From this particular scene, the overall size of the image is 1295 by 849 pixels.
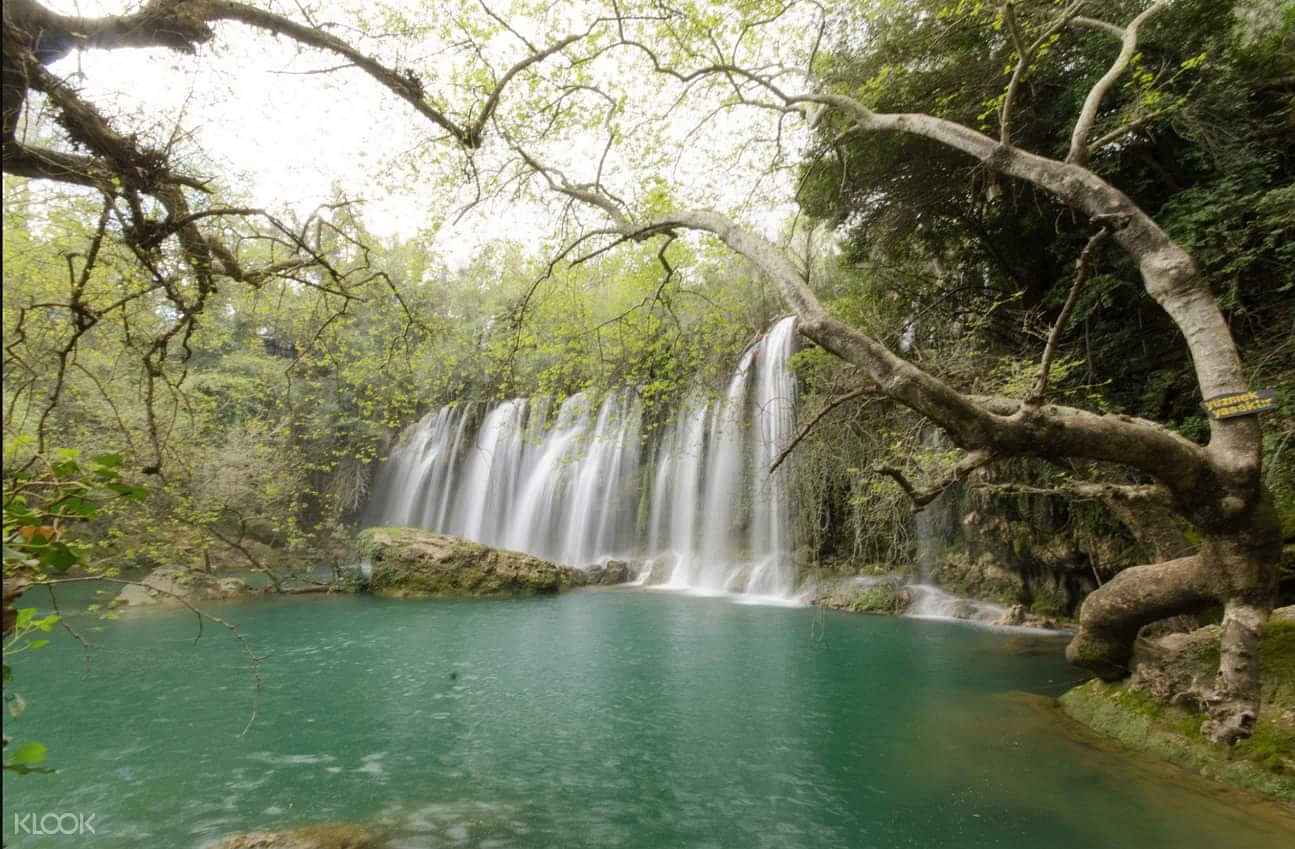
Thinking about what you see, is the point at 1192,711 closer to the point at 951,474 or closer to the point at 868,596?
the point at 951,474

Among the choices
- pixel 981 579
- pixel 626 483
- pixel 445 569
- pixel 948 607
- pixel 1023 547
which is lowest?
pixel 445 569

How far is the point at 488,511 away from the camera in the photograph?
2189cm

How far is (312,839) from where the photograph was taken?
13.4 feet

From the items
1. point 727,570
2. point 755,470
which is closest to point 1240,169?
point 755,470

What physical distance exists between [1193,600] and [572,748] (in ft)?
16.8

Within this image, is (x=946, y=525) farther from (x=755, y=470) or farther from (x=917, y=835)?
(x=917, y=835)

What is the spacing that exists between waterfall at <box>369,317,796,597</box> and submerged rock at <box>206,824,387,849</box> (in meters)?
7.84

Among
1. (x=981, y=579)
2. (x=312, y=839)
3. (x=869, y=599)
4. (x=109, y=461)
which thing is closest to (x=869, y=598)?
(x=869, y=599)

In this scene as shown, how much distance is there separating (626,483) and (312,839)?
1529 cm

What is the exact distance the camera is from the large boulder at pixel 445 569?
13883mm

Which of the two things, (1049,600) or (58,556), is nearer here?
(58,556)

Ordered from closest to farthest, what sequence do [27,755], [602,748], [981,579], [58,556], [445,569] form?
[27,755]
[58,556]
[602,748]
[981,579]
[445,569]

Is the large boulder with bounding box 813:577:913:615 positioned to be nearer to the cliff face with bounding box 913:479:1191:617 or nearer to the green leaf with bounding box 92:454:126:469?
the cliff face with bounding box 913:479:1191:617

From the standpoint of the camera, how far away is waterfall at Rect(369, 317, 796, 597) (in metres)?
15.0
